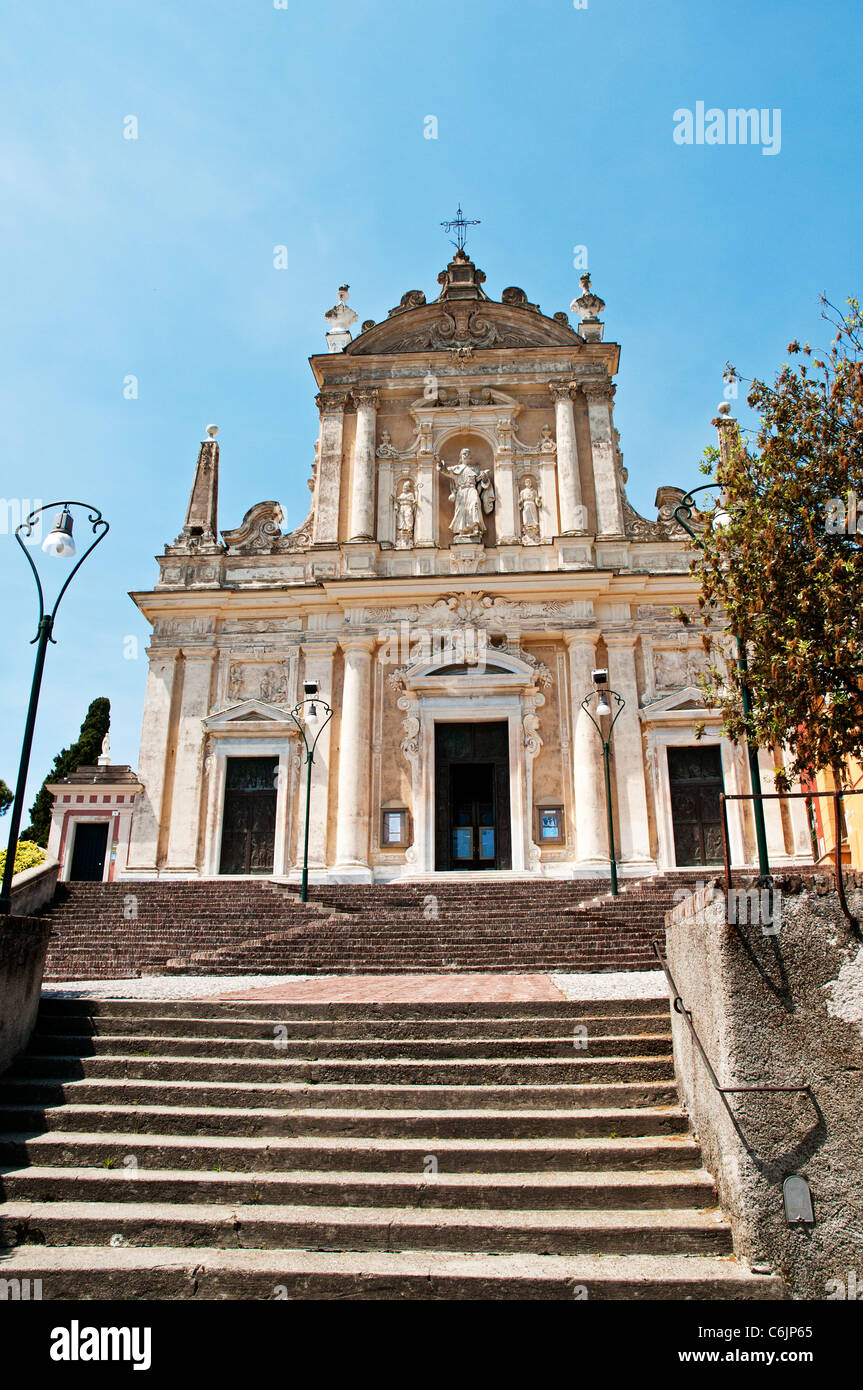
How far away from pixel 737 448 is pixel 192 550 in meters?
16.8

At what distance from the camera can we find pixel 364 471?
2353cm

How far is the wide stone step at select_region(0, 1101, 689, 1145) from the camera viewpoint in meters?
6.14

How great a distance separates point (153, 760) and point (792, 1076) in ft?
61.2

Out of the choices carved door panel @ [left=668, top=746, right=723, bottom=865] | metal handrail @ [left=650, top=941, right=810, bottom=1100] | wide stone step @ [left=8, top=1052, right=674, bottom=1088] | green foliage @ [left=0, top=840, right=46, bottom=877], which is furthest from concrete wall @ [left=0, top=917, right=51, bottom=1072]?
carved door panel @ [left=668, top=746, right=723, bottom=865]

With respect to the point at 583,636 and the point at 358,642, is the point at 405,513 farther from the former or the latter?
the point at 583,636

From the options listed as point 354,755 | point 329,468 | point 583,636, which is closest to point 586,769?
point 583,636

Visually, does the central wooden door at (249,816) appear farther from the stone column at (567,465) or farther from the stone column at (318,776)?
the stone column at (567,465)

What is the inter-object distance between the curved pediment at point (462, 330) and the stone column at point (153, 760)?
31.9 feet

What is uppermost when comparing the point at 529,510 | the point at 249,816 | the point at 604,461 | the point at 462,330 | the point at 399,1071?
the point at 462,330

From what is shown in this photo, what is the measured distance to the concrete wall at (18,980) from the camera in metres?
7.16

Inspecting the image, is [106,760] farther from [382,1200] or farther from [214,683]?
[382,1200]

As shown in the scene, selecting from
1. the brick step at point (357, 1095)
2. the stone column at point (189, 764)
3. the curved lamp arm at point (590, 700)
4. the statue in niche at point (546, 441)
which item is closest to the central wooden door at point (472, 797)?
the curved lamp arm at point (590, 700)

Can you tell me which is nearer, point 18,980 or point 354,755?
point 18,980
